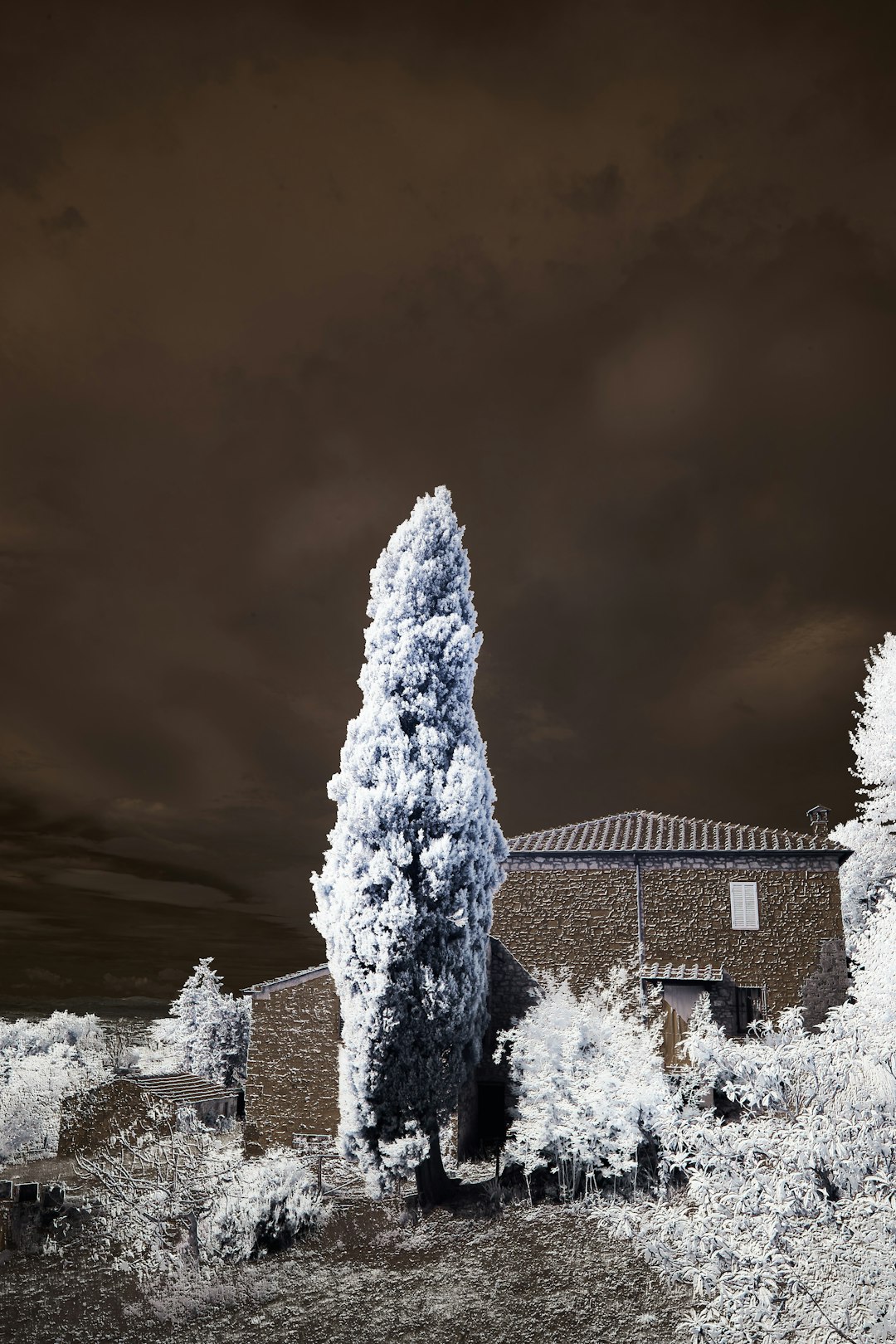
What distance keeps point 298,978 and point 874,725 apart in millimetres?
16357

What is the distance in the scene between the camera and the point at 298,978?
71.8ft

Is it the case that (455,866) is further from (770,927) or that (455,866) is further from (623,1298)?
(770,927)

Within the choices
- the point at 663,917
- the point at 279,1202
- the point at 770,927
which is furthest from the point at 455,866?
the point at 770,927

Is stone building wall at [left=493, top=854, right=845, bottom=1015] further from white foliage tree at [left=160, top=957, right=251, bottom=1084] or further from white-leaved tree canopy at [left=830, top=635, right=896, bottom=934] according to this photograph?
white foliage tree at [left=160, top=957, right=251, bottom=1084]

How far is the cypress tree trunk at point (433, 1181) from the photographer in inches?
654

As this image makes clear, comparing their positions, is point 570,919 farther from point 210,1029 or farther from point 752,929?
point 210,1029

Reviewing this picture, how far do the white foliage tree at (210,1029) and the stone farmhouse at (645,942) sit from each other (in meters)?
19.8

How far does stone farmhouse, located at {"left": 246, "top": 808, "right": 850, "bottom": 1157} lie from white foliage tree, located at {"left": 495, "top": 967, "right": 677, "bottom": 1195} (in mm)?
3759

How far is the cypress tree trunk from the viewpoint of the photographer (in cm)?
1661

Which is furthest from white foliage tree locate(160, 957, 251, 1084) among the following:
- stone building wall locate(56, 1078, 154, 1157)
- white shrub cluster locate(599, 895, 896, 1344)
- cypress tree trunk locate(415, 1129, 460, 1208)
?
white shrub cluster locate(599, 895, 896, 1344)

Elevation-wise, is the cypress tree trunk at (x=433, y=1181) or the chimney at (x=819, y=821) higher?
the chimney at (x=819, y=821)

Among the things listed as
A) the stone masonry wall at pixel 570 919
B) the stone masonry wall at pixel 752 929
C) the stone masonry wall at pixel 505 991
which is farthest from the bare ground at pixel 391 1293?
the stone masonry wall at pixel 752 929

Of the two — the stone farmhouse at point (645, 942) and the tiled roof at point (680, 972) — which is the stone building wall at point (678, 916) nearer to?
the stone farmhouse at point (645, 942)

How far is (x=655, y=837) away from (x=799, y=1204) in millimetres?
17431
